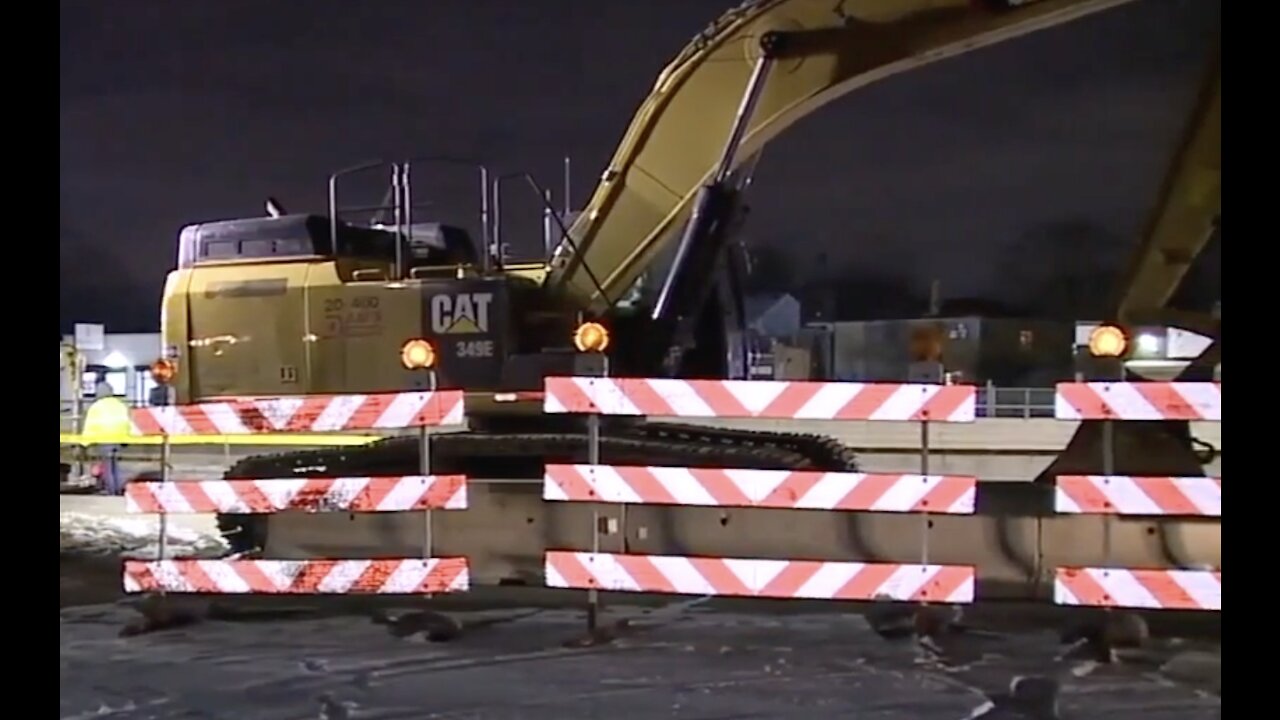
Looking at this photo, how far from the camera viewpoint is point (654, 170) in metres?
8.62

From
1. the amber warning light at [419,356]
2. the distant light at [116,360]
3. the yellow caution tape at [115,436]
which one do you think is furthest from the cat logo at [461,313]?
the distant light at [116,360]

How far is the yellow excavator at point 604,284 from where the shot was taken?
7.79m

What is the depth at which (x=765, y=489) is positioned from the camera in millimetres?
6633

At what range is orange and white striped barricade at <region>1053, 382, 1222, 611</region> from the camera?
6277 mm

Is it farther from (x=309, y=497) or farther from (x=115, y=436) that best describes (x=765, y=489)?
(x=115, y=436)

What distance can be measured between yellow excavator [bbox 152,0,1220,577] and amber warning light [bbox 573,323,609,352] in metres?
0.41

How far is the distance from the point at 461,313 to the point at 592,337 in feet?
4.39

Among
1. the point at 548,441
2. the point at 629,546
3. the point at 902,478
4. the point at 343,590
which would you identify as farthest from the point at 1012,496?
the point at 343,590

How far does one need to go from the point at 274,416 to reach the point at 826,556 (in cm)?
306

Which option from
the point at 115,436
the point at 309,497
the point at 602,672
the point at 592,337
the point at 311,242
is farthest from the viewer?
the point at 115,436

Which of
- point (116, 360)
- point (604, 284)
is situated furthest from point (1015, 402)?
point (116, 360)

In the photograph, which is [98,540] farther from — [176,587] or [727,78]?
[727,78]

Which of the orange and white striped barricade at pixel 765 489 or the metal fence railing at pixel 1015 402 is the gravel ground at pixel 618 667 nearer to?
the orange and white striped barricade at pixel 765 489

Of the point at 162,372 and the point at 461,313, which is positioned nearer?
the point at 461,313
